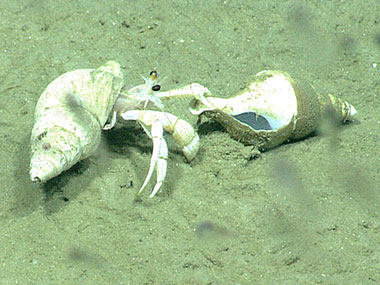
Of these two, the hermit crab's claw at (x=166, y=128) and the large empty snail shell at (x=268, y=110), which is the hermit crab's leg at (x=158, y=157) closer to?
the hermit crab's claw at (x=166, y=128)

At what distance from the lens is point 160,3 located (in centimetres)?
542

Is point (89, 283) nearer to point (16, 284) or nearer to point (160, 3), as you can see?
point (16, 284)

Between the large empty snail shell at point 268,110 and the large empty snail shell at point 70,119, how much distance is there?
81 cm

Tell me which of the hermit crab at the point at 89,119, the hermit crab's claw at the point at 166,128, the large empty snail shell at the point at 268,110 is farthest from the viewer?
the large empty snail shell at the point at 268,110

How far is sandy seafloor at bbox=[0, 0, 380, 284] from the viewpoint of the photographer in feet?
10.2

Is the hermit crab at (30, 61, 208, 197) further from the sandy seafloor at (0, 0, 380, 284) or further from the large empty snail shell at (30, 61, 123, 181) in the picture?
the sandy seafloor at (0, 0, 380, 284)

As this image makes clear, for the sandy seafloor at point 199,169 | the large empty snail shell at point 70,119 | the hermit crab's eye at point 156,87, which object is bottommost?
the sandy seafloor at point 199,169

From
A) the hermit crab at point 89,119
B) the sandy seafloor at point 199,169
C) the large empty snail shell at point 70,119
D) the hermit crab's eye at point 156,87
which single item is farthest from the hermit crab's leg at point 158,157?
the large empty snail shell at point 70,119

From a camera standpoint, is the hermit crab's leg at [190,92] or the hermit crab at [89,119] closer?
the hermit crab at [89,119]

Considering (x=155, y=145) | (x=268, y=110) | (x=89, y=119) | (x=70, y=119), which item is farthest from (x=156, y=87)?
(x=268, y=110)

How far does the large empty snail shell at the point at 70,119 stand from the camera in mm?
3170

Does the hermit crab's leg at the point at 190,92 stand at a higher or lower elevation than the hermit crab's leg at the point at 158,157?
higher

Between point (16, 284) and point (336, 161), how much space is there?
2.65m

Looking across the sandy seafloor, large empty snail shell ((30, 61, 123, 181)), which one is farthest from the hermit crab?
the sandy seafloor
